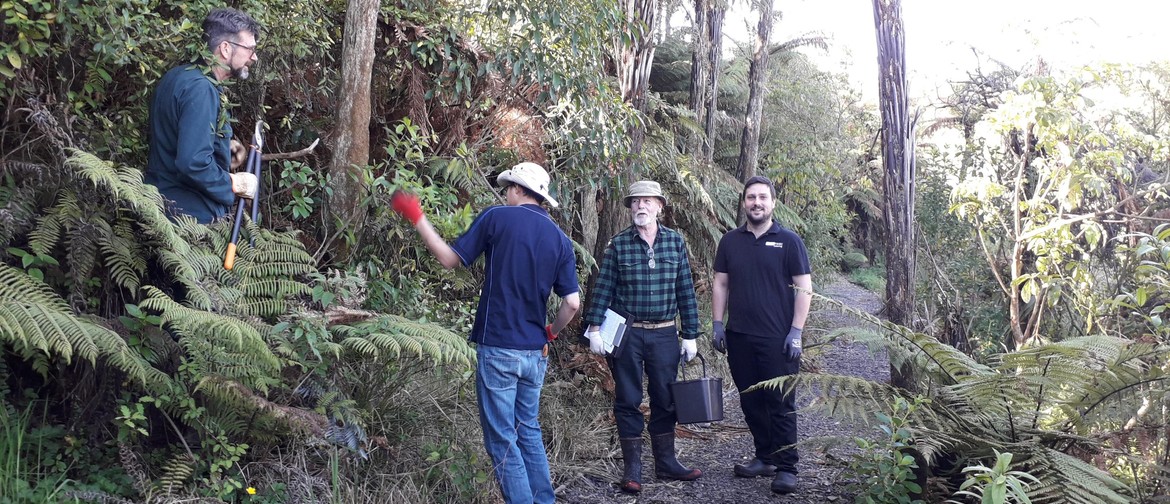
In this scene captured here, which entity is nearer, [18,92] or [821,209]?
[18,92]

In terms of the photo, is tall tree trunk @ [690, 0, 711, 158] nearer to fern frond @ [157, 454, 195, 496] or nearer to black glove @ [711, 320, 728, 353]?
black glove @ [711, 320, 728, 353]

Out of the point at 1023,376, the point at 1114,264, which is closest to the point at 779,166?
the point at 1114,264

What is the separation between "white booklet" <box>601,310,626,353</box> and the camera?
5.66 metres

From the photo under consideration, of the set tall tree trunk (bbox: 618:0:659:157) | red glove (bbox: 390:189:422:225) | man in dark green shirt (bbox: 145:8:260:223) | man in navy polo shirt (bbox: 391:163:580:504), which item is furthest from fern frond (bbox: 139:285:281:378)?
tall tree trunk (bbox: 618:0:659:157)

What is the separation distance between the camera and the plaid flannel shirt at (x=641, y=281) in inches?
228

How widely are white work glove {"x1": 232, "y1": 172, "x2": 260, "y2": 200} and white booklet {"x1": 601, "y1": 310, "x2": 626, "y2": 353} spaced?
234 cm

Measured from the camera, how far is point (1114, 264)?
8.22m

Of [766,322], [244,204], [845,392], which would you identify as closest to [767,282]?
[766,322]

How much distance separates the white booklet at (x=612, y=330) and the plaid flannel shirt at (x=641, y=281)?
0.06m

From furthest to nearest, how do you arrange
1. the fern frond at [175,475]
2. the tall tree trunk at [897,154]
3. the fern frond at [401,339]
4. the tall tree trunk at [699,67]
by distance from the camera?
the tall tree trunk at [699,67] → the tall tree trunk at [897,154] → the fern frond at [401,339] → the fern frond at [175,475]

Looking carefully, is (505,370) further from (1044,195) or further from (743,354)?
(1044,195)

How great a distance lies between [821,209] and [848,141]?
35.2 feet

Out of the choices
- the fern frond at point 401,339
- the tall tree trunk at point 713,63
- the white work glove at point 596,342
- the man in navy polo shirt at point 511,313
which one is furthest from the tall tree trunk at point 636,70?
the tall tree trunk at point 713,63

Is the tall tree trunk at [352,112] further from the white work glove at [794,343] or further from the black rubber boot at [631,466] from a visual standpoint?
the white work glove at [794,343]
